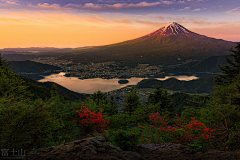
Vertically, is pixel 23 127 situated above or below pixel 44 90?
above

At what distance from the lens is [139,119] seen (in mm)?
13641

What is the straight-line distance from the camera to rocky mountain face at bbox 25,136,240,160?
14.9ft

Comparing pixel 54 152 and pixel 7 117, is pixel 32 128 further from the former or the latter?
pixel 54 152

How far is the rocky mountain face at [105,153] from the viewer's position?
4527 mm

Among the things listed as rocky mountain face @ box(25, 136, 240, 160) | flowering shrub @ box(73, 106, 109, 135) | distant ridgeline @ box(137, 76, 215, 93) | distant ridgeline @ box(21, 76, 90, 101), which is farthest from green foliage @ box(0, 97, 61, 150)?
distant ridgeline @ box(137, 76, 215, 93)

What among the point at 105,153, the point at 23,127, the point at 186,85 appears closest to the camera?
the point at 105,153

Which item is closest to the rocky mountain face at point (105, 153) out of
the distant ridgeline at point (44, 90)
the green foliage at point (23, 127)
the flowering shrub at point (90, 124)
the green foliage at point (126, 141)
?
the green foliage at point (126, 141)

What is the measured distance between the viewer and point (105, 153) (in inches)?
190

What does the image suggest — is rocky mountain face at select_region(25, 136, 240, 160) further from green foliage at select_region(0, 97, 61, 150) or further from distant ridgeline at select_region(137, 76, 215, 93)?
distant ridgeline at select_region(137, 76, 215, 93)

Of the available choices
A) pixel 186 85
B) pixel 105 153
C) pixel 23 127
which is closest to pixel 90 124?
pixel 23 127

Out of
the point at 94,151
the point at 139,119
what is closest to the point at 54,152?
the point at 94,151

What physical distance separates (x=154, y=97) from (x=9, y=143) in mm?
25716

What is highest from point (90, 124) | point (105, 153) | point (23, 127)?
point (23, 127)

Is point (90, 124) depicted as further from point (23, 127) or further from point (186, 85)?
point (186, 85)
